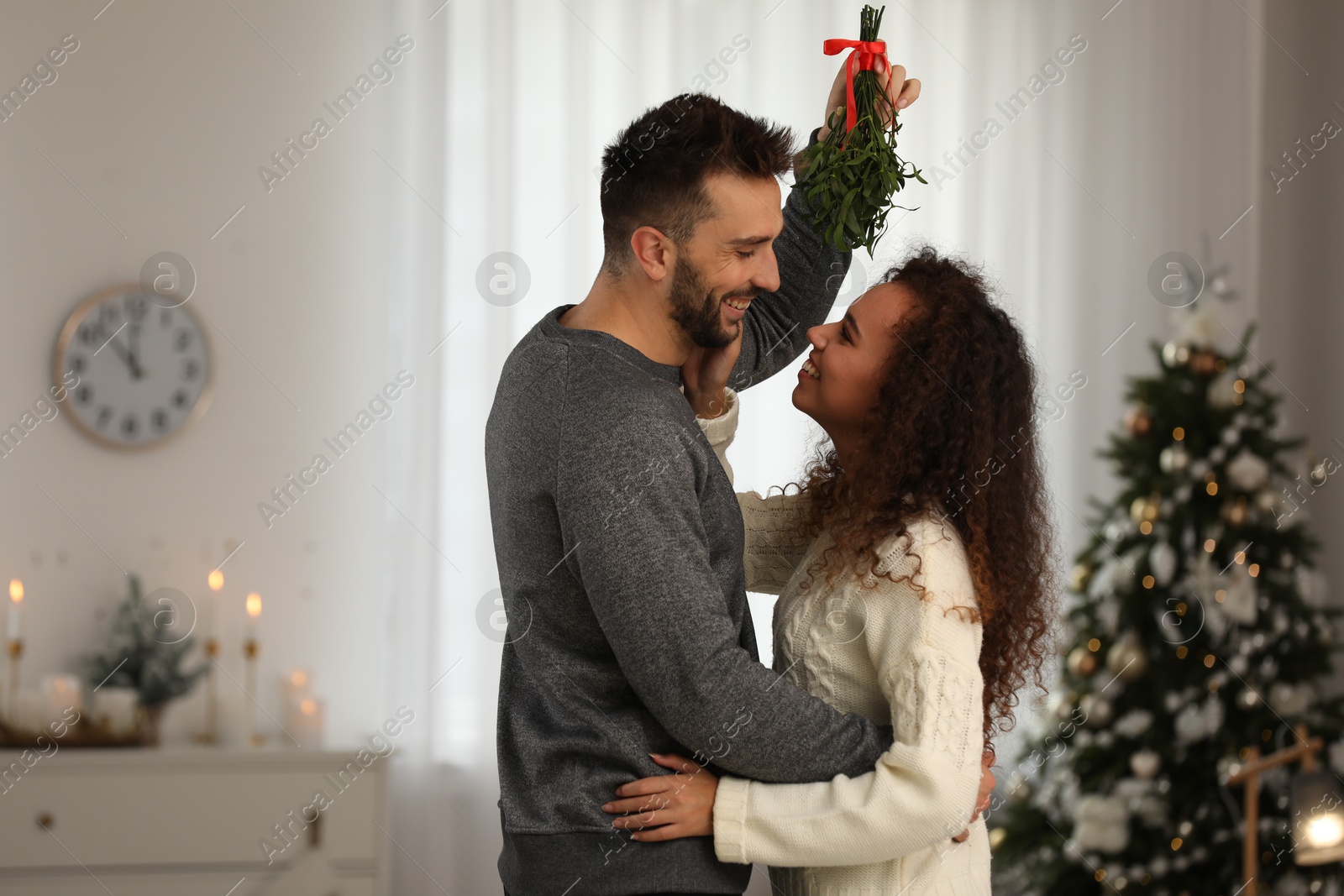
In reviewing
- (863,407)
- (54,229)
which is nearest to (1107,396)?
(863,407)

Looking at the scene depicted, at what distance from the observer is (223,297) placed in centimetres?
340

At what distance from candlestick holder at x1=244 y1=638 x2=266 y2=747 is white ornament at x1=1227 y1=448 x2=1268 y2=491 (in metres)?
2.77

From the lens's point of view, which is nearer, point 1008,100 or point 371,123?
point 371,123

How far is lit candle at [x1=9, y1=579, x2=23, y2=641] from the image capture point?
10.4ft

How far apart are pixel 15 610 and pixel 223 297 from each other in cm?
106

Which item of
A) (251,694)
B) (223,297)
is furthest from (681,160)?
(251,694)

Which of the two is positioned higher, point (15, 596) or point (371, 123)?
point (371, 123)

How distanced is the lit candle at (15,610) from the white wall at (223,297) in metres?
0.04

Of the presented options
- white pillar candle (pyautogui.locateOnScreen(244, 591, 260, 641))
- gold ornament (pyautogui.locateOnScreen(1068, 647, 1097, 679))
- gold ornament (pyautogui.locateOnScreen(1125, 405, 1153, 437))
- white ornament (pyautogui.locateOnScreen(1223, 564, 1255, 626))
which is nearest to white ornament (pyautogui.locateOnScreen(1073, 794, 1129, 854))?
gold ornament (pyautogui.locateOnScreen(1068, 647, 1097, 679))

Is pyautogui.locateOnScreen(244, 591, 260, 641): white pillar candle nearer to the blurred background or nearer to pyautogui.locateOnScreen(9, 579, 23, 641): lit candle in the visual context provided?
the blurred background

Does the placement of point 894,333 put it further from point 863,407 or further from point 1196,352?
point 1196,352

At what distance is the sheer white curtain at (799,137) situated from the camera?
3352mm

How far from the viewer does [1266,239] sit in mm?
3914

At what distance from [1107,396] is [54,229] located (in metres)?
3.32
